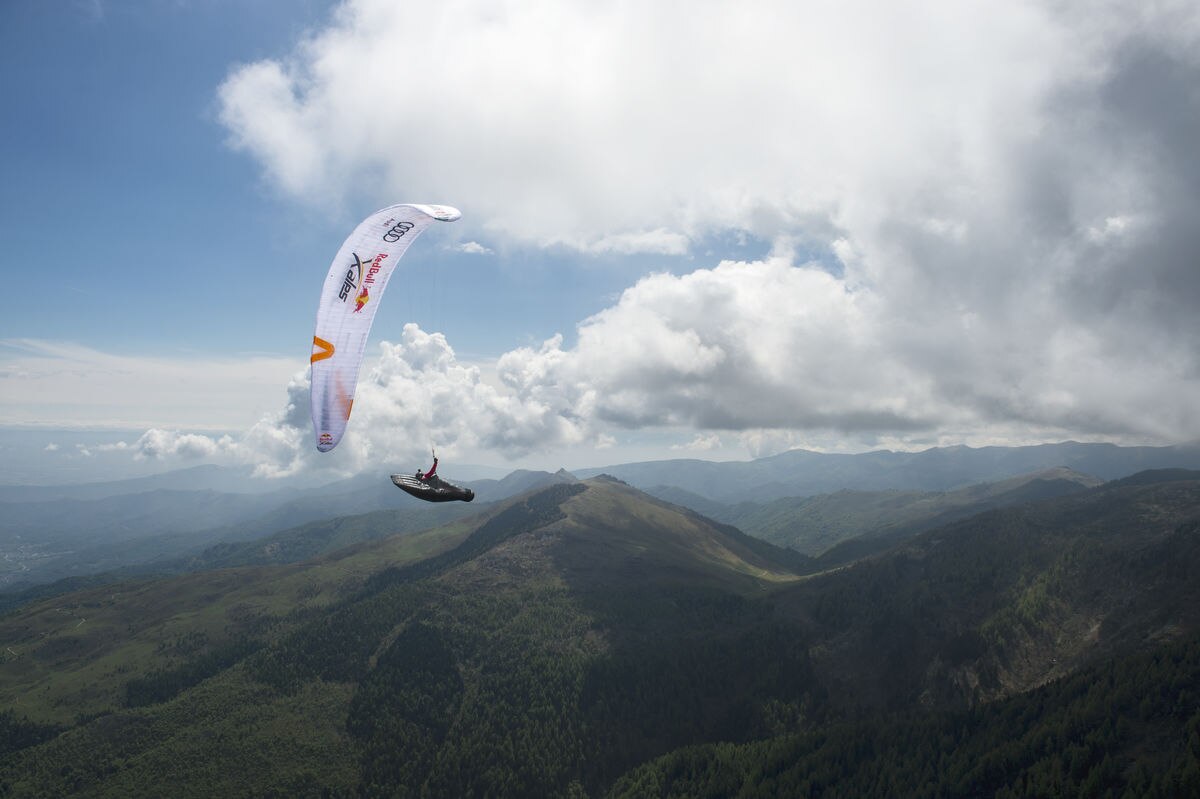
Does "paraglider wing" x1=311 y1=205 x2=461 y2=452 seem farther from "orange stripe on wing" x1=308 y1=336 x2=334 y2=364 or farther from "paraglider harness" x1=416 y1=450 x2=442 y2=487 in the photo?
"paraglider harness" x1=416 y1=450 x2=442 y2=487

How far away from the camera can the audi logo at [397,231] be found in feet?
179

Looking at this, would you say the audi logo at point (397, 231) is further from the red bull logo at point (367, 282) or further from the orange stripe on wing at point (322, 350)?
the orange stripe on wing at point (322, 350)

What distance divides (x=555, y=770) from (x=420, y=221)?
192 m

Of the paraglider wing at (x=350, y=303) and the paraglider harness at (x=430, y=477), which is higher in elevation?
the paraglider wing at (x=350, y=303)

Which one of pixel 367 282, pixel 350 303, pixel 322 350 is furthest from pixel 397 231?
pixel 322 350

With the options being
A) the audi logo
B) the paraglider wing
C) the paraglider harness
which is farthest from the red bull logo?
the paraglider harness

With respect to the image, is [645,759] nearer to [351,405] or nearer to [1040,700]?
[1040,700]

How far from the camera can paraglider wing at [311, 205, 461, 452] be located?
46781mm

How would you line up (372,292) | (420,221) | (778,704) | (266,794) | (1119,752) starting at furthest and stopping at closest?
(778,704), (266,794), (1119,752), (420,221), (372,292)

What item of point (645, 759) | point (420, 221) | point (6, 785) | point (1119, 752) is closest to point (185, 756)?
point (6, 785)

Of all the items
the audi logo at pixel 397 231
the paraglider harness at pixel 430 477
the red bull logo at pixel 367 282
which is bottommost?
the paraglider harness at pixel 430 477

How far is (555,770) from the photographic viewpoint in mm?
182875

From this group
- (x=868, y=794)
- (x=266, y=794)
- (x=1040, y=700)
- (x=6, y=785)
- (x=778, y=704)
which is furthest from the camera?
(x=778, y=704)

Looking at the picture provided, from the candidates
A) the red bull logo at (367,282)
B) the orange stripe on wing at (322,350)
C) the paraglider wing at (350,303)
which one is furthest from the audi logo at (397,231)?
the orange stripe on wing at (322,350)
